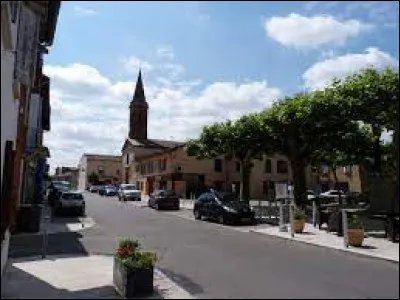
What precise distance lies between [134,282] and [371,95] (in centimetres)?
1795

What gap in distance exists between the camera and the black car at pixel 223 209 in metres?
28.8

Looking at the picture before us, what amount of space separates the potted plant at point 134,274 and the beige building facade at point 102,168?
10389 centimetres

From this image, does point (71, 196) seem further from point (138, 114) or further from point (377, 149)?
point (138, 114)

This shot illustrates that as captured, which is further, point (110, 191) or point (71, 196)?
point (110, 191)

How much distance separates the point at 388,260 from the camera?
1455 cm

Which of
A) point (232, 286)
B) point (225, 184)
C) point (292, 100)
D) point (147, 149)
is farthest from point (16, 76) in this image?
point (147, 149)

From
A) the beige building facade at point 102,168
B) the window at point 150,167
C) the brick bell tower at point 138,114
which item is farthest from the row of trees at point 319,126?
the beige building facade at point 102,168

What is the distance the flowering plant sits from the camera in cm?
1027

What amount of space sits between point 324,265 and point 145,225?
14933mm

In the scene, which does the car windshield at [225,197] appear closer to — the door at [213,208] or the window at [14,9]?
the door at [213,208]

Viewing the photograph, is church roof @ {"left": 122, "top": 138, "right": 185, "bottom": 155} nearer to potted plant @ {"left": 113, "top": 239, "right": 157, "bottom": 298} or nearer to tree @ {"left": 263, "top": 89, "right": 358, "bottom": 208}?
tree @ {"left": 263, "top": 89, "right": 358, "bottom": 208}

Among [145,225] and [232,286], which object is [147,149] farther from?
[232,286]

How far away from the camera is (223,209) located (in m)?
29.7

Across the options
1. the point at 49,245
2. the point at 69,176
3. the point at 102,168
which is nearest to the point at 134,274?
the point at 49,245
